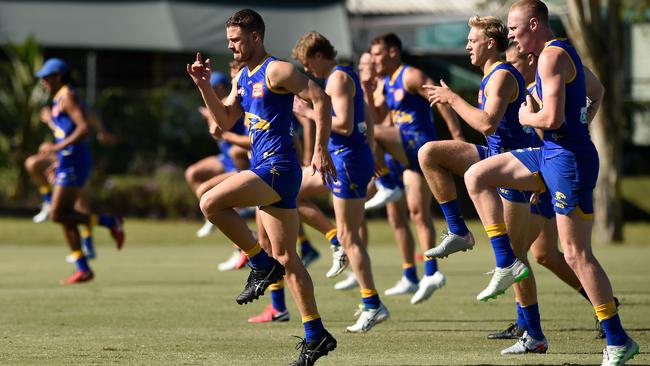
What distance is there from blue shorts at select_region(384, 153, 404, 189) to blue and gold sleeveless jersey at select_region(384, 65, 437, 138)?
576mm

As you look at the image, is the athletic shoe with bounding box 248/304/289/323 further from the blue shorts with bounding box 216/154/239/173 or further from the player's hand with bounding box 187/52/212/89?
the blue shorts with bounding box 216/154/239/173

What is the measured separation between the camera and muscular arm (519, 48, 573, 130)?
6.72 metres

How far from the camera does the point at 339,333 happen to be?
29.4 ft

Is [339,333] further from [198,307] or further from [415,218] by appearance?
[415,218]

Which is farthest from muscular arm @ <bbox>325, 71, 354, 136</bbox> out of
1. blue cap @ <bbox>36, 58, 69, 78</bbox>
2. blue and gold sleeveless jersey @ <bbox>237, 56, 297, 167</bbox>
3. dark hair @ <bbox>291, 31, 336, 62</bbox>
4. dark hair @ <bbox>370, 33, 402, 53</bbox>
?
blue cap @ <bbox>36, 58, 69, 78</bbox>

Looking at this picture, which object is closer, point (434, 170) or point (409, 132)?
point (434, 170)

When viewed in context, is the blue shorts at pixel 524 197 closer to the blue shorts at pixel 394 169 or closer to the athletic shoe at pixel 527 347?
the athletic shoe at pixel 527 347

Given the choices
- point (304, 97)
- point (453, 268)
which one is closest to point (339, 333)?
point (304, 97)

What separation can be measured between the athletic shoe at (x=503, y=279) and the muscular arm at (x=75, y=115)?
282 inches

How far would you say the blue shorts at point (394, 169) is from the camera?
39.4 ft

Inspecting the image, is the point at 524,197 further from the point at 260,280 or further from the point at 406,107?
the point at 406,107

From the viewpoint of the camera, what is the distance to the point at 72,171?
539 inches

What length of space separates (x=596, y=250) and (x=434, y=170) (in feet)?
36.7

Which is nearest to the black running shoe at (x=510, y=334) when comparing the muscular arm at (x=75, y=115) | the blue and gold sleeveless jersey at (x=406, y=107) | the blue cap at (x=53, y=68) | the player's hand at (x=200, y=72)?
the player's hand at (x=200, y=72)
